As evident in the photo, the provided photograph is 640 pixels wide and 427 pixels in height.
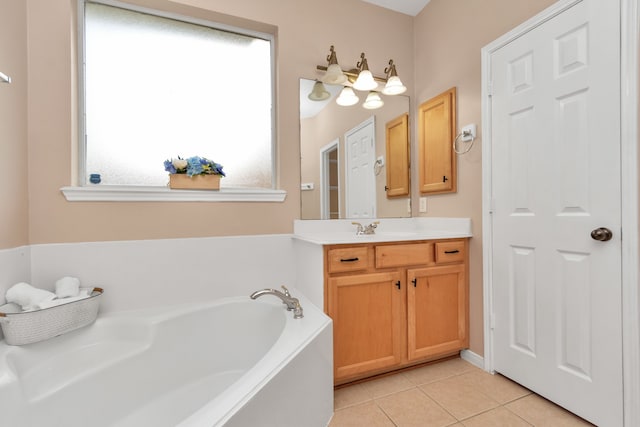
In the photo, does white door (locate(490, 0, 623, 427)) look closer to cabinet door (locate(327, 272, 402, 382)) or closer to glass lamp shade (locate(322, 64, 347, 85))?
cabinet door (locate(327, 272, 402, 382))

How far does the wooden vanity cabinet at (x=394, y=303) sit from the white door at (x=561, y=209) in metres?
0.25

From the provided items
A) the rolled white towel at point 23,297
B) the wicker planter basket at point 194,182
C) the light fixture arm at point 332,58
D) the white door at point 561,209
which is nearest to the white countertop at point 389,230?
the white door at point 561,209

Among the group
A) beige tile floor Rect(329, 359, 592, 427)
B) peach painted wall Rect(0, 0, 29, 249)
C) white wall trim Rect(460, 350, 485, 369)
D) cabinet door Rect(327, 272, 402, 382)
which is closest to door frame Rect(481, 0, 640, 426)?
beige tile floor Rect(329, 359, 592, 427)

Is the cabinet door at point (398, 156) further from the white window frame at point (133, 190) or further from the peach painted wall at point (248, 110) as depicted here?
the white window frame at point (133, 190)

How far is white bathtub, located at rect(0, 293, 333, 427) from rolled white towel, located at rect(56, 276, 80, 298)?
0.19m

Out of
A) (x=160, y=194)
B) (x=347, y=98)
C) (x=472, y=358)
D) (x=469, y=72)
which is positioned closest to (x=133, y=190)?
(x=160, y=194)

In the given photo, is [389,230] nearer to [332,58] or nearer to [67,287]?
[332,58]

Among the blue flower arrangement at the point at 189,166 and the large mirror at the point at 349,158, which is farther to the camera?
the large mirror at the point at 349,158

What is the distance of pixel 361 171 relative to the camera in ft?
7.77

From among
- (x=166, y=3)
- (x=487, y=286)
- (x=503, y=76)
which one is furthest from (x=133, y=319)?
(x=503, y=76)

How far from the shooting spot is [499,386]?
1720 mm

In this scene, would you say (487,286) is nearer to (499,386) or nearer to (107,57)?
(499,386)

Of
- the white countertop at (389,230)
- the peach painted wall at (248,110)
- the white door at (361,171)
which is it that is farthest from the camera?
the white door at (361,171)

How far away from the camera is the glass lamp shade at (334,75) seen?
211 cm
